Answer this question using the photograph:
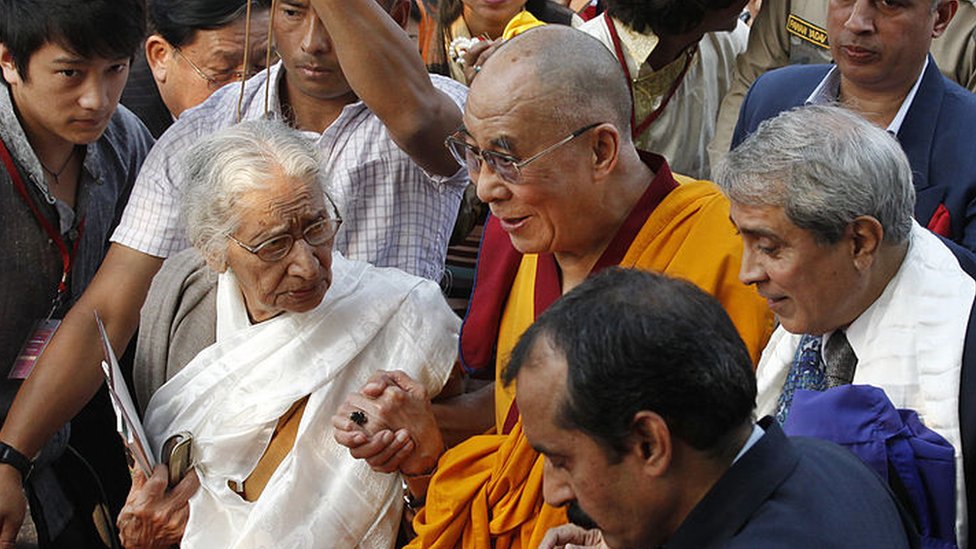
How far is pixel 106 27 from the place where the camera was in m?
3.43

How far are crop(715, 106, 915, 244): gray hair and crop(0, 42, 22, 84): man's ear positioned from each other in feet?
6.47

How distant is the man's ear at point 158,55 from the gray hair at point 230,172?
4.69 ft

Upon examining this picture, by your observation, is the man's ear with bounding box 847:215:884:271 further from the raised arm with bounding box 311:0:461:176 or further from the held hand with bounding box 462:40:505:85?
the held hand with bounding box 462:40:505:85

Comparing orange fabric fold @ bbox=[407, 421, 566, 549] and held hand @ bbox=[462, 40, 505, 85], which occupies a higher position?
held hand @ bbox=[462, 40, 505, 85]

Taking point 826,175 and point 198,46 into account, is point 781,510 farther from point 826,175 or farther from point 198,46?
point 198,46

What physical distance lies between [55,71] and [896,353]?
2226mm

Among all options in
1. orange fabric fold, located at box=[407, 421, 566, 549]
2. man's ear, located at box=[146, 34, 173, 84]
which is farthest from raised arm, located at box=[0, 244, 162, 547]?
man's ear, located at box=[146, 34, 173, 84]

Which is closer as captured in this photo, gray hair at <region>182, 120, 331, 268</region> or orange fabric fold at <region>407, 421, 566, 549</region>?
orange fabric fold at <region>407, 421, 566, 549</region>

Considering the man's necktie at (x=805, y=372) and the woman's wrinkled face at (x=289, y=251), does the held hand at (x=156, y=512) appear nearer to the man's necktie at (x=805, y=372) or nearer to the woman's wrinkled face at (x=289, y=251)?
the woman's wrinkled face at (x=289, y=251)

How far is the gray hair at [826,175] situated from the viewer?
2422mm

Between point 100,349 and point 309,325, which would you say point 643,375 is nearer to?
point 309,325

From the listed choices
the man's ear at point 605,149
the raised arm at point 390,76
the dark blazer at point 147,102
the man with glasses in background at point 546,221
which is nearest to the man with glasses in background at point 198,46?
the dark blazer at point 147,102

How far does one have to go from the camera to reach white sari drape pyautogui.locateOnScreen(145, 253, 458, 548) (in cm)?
302

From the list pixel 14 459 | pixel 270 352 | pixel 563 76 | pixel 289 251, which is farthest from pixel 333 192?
pixel 14 459
